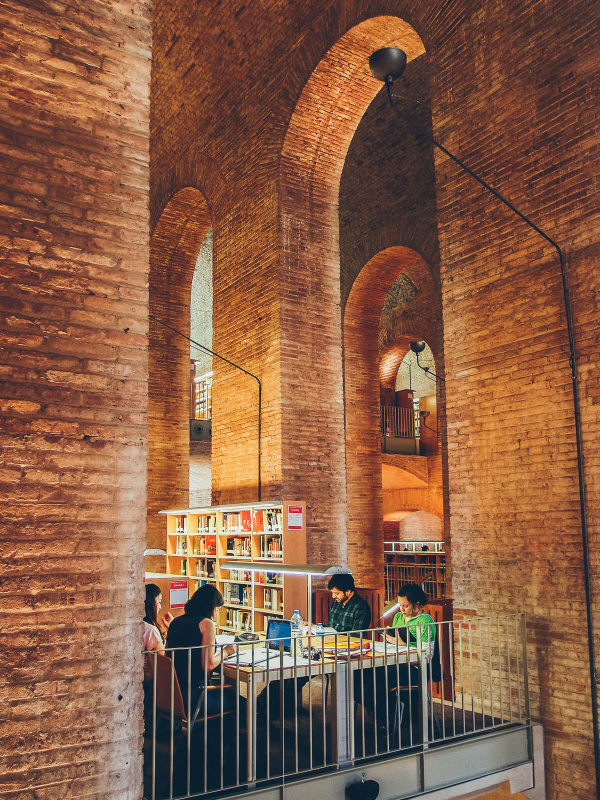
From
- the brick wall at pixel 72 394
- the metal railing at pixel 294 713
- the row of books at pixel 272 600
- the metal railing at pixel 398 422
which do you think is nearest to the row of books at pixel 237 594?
the row of books at pixel 272 600

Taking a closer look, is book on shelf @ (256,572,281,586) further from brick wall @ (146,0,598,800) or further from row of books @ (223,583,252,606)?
brick wall @ (146,0,598,800)

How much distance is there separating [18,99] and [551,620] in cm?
523

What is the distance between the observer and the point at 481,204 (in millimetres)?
6578

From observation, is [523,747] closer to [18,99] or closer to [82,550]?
[82,550]

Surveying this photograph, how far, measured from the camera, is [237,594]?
8.76 meters

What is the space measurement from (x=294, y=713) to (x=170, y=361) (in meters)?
8.87

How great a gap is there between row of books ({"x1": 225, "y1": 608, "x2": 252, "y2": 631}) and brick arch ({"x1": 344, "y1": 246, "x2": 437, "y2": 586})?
3439 mm

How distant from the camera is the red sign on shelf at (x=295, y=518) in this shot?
772 centimetres

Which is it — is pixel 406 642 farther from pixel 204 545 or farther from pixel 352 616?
pixel 204 545

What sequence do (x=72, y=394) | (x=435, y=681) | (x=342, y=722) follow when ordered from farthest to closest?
(x=435, y=681) < (x=342, y=722) < (x=72, y=394)

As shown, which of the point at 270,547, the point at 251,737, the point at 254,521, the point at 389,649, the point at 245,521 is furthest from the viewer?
the point at 245,521

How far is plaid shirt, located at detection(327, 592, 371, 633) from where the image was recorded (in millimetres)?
5980

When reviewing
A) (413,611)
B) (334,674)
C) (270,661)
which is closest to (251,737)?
(334,674)

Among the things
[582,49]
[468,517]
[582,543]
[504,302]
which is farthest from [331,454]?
[582,49]
